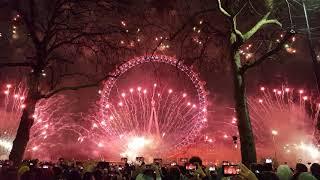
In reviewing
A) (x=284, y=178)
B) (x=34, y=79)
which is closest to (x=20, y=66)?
(x=34, y=79)

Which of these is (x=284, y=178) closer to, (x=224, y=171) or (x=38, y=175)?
(x=224, y=171)

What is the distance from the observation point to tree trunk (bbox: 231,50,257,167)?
1753 cm

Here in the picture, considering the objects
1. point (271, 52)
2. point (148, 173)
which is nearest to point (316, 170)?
point (148, 173)

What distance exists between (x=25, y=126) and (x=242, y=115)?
10.8 m

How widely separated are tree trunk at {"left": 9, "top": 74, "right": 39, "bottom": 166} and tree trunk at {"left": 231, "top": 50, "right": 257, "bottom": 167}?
1040 centimetres

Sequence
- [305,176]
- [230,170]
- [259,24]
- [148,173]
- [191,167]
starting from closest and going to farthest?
[305,176]
[230,170]
[148,173]
[191,167]
[259,24]

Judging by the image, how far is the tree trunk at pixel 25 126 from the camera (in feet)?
66.3

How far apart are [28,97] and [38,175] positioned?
8416 millimetres

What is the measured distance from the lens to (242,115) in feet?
59.4

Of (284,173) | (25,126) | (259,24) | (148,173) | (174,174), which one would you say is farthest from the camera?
(25,126)

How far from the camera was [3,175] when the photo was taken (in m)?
13.5

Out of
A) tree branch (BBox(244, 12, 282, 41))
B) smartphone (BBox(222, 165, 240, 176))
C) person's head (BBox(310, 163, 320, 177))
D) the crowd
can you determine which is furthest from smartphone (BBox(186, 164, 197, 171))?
tree branch (BBox(244, 12, 282, 41))

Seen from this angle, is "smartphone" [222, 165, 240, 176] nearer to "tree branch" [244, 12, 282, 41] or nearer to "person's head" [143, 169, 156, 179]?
"person's head" [143, 169, 156, 179]

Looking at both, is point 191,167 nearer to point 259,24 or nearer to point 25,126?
point 259,24
